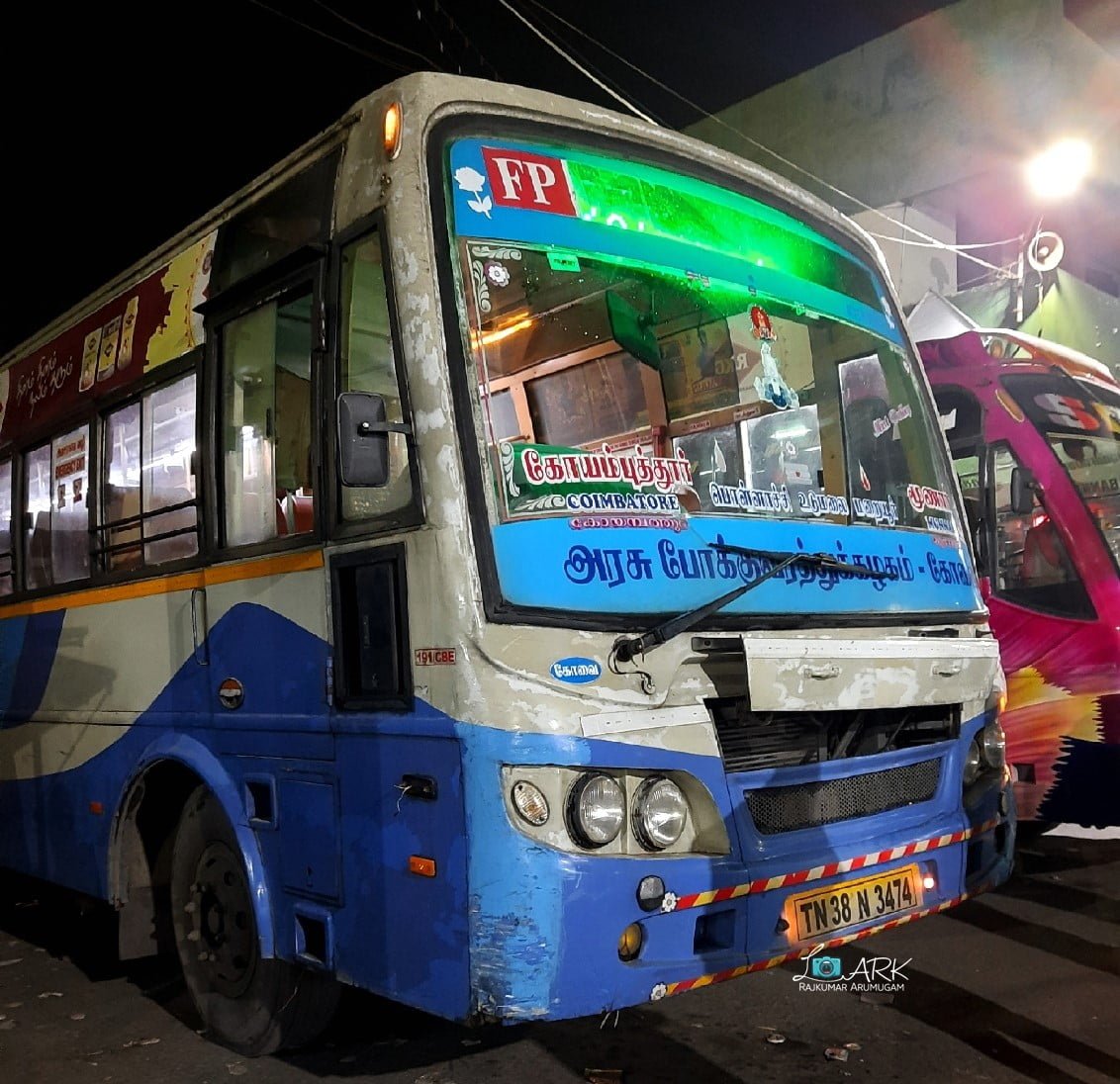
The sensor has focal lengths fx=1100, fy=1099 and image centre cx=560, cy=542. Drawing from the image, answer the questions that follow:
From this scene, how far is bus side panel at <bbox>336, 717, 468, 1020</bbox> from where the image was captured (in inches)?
117

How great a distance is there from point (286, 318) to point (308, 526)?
770mm

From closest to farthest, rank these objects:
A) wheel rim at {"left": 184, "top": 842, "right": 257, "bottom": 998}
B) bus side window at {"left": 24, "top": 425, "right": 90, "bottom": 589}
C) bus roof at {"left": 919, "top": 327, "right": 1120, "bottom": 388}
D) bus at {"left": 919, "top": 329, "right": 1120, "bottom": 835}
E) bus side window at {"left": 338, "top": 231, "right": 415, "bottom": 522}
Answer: bus side window at {"left": 338, "top": 231, "right": 415, "bottom": 522} → wheel rim at {"left": 184, "top": 842, "right": 257, "bottom": 998} → bus side window at {"left": 24, "top": 425, "right": 90, "bottom": 589} → bus at {"left": 919, "top": 329, "right": 1120, "bottom": 835} → bus roof at {"left": 919, "top": 327, "right": 1120, "bottom": 388}

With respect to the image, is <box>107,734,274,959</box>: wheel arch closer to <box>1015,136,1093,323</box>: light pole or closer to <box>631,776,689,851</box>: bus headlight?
<box>631,776,689,851</box>: bus headlight

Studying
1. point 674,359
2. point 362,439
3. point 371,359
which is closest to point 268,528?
point 371,359

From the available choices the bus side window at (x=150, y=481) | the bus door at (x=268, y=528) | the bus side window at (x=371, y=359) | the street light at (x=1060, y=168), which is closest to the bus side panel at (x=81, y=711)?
the bus side window at (x=150, y=481)

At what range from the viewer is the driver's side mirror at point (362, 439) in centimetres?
306

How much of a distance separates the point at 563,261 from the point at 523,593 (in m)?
1.12

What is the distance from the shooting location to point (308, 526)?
3641 millimetres

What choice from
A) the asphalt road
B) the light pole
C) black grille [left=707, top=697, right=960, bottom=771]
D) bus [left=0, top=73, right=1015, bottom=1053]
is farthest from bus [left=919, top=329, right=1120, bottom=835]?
the light pole

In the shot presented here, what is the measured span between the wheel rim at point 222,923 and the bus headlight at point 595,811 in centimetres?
147

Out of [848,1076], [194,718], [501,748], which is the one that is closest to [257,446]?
[194,718]

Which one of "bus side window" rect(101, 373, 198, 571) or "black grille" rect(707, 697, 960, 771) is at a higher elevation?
"bus side window" rect(101, 373, 198, 571)

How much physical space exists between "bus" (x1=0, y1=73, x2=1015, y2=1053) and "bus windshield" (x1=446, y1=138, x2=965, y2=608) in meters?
0.01

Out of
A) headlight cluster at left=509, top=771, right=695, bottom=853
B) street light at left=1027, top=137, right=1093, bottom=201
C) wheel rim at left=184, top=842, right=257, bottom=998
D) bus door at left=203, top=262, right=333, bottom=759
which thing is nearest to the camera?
headlight cluster at left=509, top=771, right=695, bottom=853
